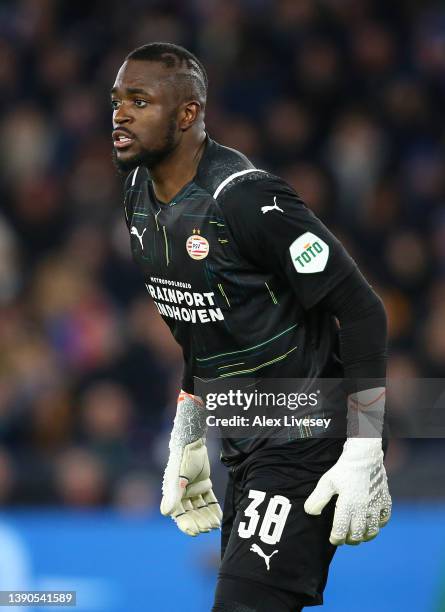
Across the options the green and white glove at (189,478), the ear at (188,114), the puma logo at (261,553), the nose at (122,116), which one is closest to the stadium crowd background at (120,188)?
the green and white glove at (189,478)

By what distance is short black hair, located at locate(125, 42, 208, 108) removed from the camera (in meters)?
3.52

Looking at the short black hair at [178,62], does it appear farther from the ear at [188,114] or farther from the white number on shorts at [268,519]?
the white number on shorts at [268,519]

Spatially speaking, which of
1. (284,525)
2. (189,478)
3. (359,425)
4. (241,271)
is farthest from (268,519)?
(241,271)

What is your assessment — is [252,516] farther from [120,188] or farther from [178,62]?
[120,188]

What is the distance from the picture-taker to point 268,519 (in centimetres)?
342

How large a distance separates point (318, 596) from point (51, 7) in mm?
7440

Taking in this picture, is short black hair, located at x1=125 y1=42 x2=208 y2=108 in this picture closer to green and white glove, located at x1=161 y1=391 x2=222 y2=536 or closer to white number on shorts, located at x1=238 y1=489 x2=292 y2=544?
green and white glove, located at x1=161 y1=391 x2=222 y2=536

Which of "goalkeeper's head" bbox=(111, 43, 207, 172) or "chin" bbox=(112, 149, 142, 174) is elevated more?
"goalkeeper's head" bbox=(111, 43, 207, 172)

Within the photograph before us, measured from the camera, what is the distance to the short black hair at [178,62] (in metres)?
3.52

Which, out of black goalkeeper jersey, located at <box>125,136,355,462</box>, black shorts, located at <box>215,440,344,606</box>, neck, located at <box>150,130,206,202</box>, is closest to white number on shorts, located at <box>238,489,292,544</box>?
black shorts, located at <box>215,440,344,606</box>

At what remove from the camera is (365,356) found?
3.44 m

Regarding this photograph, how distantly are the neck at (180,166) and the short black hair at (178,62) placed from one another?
14 centimetres

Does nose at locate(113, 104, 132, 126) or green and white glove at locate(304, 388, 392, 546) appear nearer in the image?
green and white glove at locate(304, 388, 392, 546)

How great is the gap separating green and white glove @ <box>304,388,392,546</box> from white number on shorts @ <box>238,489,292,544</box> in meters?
0.07
